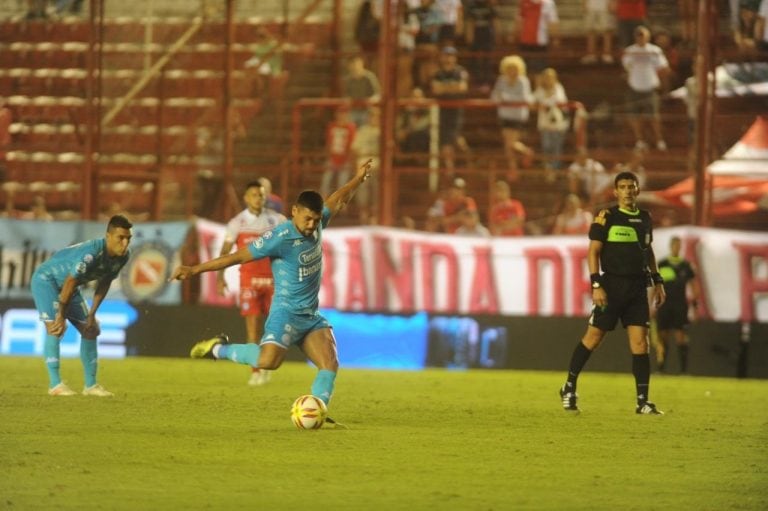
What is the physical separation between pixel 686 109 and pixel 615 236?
1042 centimetres

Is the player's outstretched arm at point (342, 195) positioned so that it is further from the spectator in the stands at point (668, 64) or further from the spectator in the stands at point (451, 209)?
the spectator in the stands at point (668, 64)

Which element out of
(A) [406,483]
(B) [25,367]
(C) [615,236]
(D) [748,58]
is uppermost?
(D) [748,58]

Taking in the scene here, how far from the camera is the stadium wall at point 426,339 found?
20.4 meters

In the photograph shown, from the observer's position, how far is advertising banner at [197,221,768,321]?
802 inches

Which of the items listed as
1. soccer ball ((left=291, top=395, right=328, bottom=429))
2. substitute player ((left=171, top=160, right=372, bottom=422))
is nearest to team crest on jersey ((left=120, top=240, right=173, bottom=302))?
substitute player ((left=171, top=160, right=372, bottom=422))

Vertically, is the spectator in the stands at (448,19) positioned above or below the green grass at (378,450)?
above

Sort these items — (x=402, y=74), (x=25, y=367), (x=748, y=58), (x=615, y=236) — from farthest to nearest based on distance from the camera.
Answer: (x=402, y=74) → (x=748, y=58) → (x=25, y=367) → (x=615, y=236)

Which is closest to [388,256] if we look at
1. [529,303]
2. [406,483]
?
[529,303]

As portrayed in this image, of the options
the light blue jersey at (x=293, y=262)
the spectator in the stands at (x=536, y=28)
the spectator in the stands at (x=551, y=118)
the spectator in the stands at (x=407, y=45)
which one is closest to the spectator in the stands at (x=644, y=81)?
the spectator in the stands at (x=551, y=118)

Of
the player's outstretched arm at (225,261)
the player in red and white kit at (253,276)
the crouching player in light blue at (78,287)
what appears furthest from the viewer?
the player in red and white kit at (253,276)

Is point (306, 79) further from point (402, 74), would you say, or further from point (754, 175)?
point (754, 175)

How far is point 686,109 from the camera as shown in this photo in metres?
23.4

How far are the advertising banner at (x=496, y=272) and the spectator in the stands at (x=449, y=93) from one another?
8.05ft

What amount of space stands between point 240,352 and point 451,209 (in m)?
9.78
